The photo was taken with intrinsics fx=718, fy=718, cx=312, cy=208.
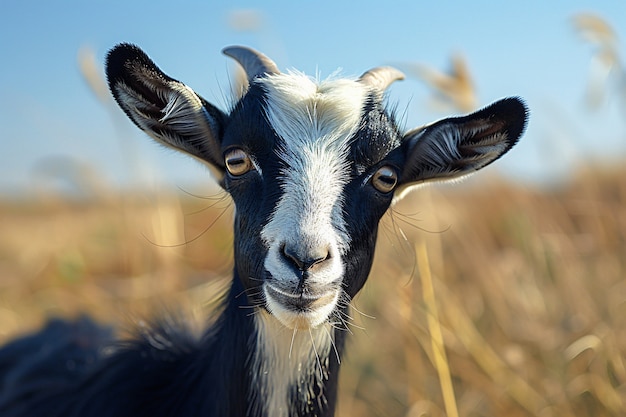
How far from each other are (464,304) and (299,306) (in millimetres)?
4148

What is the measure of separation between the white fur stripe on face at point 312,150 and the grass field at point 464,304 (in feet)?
1.63

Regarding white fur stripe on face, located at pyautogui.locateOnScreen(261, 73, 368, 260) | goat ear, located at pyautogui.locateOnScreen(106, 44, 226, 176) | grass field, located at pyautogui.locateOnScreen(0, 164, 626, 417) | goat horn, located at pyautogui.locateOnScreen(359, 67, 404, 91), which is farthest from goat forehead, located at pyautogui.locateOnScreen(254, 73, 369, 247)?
grass field, located at pyautogui.locateOnScreen(0, 164, 626, 417)

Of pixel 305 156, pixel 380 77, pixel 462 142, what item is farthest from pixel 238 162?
pixel 462 142

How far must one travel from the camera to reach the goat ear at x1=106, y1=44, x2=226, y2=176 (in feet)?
9.07

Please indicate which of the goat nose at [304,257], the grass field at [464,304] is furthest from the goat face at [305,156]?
the grass field at [464,304]

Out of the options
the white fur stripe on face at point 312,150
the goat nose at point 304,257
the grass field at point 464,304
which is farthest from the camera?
the grass field at point 464,304

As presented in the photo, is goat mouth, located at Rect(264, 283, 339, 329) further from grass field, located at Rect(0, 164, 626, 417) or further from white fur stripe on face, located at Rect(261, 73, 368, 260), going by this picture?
grass field, located at Rect(0, 164, 626, 417)

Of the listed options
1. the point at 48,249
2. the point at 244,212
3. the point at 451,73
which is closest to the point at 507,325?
the point at 451,73

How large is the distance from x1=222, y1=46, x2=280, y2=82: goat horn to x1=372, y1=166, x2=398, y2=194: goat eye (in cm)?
68

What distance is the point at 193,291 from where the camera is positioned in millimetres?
6273

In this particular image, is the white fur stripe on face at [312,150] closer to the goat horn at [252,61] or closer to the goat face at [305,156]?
the goat face at [305,156]

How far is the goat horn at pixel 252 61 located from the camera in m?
3.15

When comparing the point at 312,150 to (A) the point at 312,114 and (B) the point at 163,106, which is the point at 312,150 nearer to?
(A) the point at 312,114

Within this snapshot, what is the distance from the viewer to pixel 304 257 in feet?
7.97
